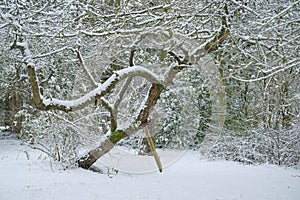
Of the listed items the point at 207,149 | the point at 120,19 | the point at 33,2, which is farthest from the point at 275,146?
the point at 33,2

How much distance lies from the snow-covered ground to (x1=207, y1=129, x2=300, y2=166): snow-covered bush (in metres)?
0.87

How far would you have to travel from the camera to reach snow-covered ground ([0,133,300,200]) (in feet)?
14.4

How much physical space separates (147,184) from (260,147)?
434cm

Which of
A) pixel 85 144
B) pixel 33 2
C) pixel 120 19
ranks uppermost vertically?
pixel 33 2

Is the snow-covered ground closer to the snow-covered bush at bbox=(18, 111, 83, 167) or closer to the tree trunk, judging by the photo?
the snow-covered bush at bbox=(18, 111, 83, 167)

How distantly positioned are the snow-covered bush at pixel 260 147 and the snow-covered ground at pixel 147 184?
866mm

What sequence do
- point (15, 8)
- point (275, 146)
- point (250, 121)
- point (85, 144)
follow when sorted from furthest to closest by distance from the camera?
point (250, 121) → point (275, 146) → point (85, 144) → point (15, 8)

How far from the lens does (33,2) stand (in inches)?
218

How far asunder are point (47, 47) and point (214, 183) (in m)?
3.96

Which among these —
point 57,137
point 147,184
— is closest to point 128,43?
point 57,137

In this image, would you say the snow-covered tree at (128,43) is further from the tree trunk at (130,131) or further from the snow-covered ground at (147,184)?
the snow-covered ground at (147,184)

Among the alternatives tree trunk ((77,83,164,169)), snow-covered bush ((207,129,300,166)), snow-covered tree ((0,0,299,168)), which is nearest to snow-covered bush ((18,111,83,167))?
snow-covered tree ((0,0,299,168))

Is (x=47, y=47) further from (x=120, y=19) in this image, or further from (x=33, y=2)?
(x=120, y=19)

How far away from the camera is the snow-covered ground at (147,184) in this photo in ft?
14.4
